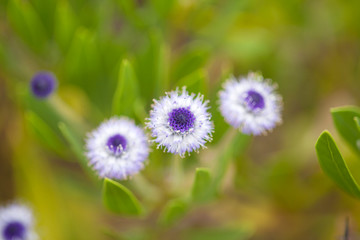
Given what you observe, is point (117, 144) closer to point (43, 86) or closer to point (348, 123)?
point (43, 86)

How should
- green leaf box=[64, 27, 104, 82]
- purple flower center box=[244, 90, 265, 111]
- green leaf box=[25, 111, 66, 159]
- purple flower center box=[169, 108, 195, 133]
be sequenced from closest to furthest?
purple flower center box=[169, 108, 195, 133], purple flower center box=[244, 90, 265, 111], green leaf box=[25, 111, 66, 159], green leaf box=[64, 27, 104, 82]

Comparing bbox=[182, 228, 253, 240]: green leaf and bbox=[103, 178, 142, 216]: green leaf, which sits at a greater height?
bbox=[182, 228, 253, 240]: green leaf

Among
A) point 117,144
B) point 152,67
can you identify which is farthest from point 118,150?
point 152,67

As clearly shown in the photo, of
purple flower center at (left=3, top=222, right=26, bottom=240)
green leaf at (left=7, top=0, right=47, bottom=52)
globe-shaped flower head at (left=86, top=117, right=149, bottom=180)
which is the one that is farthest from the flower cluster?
green leaf at (left=7, top=0, right=47, bottom=52)

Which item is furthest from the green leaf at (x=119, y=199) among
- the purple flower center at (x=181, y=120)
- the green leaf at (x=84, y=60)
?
the green leaf at (x=84, y=60)

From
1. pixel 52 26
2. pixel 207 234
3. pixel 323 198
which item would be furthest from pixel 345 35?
pixel 52 26

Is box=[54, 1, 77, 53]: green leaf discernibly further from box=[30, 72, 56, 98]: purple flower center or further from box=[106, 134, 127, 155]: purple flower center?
box=[106, 134, 127, 155]: purple flower center
